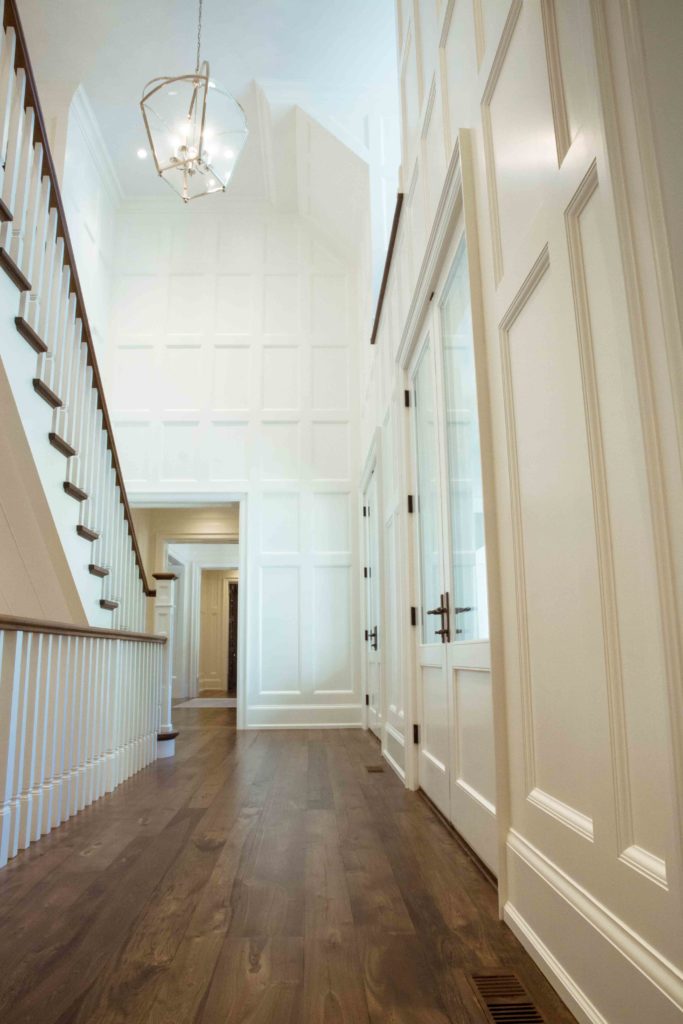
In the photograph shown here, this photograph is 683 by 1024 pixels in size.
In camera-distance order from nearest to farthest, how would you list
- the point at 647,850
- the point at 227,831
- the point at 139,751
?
the point at 647,850, the point at 227,831, the point at 139,751

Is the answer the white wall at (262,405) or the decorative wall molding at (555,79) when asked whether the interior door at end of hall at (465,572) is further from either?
the white wall at (262,405)

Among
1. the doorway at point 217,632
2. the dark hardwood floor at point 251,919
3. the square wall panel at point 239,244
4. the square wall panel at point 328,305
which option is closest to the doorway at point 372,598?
the square wall panel at point 328,305

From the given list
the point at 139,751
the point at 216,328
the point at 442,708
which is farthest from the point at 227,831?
the point at 216,328

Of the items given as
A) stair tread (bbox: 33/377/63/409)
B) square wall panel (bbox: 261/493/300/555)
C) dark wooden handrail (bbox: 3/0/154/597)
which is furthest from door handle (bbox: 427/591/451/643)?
square wall panel (bbox: 261/493/300/555)

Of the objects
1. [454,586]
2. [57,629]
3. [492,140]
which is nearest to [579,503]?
[492,140]

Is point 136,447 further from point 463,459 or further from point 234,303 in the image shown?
point 463,459

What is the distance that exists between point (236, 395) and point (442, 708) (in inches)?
184

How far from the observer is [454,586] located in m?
2.75

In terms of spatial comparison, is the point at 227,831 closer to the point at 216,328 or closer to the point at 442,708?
the point at 442,708

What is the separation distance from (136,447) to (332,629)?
2.55 metres

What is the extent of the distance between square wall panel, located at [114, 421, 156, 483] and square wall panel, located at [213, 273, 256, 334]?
4.10 ft

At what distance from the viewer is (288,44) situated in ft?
18.9

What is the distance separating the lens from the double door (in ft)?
7.54

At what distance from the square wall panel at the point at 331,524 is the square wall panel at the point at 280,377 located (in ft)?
3.28
